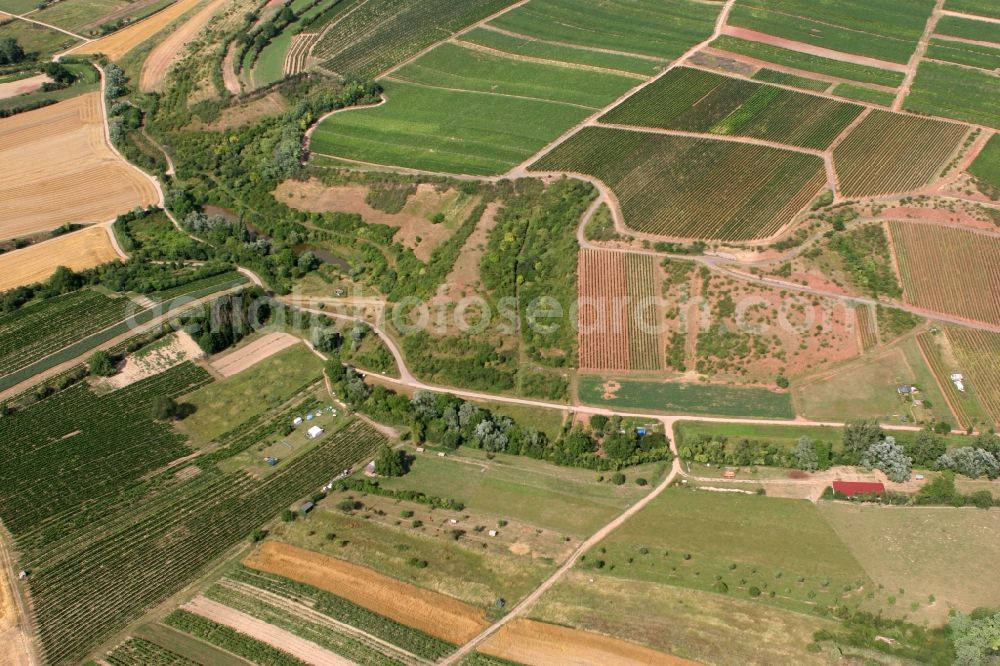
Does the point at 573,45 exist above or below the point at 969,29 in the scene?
below

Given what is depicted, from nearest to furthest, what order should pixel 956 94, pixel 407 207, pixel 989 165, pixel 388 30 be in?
1. pixel 989 165
2. pixel 407 207
3. pixel 956 94
4. pixel 388 30

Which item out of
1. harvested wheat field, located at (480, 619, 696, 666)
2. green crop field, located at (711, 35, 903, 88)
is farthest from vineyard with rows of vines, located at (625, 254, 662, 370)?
green crop field, located at (711, 35, 903, 88)

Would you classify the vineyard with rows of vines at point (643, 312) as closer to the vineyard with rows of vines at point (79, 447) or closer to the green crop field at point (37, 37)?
the vineyard with rows of vines at point (79, 447)

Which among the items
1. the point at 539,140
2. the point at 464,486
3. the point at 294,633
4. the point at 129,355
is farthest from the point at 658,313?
the point at 129,355

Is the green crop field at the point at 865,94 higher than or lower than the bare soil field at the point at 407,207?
higher

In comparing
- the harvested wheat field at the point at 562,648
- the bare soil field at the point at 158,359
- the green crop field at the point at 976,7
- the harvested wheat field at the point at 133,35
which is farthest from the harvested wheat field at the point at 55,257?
the green crop field at the point at 976,7

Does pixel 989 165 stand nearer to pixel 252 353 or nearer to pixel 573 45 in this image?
pixel 573 45

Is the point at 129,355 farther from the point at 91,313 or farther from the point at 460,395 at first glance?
the point at 460,395

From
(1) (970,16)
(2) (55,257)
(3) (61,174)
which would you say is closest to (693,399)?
(2) (55,257)
